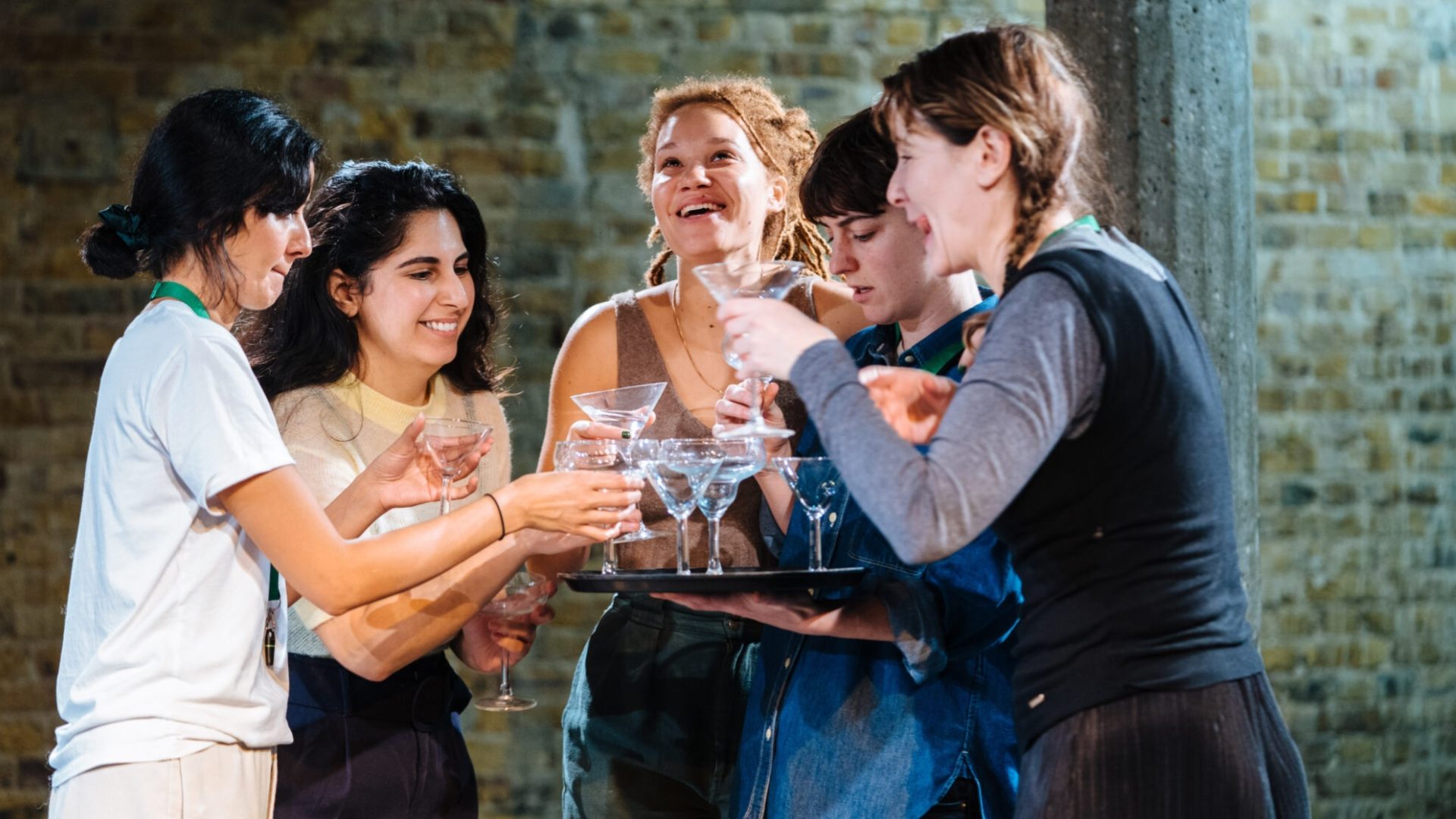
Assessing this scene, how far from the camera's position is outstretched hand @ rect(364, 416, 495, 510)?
236 cm

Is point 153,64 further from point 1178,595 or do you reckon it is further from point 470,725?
point 1178,595

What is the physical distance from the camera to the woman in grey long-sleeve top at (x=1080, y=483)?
4.81ft

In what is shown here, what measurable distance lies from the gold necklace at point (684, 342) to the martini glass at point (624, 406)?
47 centimetres

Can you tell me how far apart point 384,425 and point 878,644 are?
40.2 inches

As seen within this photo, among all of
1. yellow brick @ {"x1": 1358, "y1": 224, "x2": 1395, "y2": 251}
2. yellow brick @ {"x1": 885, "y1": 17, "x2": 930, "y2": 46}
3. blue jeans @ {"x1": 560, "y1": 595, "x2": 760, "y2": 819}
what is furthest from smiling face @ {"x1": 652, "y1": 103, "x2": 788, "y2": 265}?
yellow brick @ {"x1": 1358, "y1": 224, "x2": 1395, "y2": 251}

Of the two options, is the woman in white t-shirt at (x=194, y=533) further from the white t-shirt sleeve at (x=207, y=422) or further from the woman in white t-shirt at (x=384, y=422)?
the woman in white t-shirt at (x=384, y=422)

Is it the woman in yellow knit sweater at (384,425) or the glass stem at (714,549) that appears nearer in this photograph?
the glass stem at (714,549)

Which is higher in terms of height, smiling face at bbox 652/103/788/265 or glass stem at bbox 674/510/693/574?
smiling face at bbox 652/103/788/265

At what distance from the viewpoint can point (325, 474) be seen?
2.47 metres

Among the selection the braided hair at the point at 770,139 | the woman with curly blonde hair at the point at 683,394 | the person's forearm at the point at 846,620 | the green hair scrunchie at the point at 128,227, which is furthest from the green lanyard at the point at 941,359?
the green hair scrunchie at the point at 128,227

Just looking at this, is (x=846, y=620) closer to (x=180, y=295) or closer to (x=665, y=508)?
(x=665, y=508)

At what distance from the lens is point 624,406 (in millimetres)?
2355

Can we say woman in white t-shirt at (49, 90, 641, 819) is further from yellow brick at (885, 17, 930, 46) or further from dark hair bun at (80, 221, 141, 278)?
yellow brick at (885, 17, 930, 46)

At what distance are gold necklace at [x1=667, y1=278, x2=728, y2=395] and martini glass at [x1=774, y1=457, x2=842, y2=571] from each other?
2.07 feet
